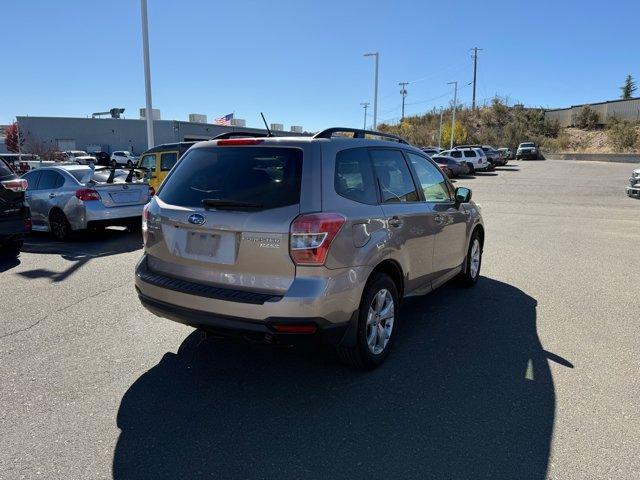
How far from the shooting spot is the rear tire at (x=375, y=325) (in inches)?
140

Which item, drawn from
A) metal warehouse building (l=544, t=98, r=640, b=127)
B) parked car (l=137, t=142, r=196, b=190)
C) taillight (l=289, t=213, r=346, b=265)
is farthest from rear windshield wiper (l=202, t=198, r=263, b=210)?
metal warehouse building (l=544, t=98, r=640, b=127)

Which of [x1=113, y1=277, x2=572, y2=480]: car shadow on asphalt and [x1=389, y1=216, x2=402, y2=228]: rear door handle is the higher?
[x1=389, y1=216, x2=402, y2=228]: rear door handle

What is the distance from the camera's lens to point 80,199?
9.06 m

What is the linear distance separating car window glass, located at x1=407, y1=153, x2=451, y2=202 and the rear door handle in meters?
0.82

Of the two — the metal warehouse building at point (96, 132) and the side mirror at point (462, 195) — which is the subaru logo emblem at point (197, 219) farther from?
the metal warehouse building at point (96, 132)

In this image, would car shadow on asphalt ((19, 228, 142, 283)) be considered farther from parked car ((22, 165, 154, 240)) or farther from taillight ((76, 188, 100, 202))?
taillight ((76, 188, 100, 202))

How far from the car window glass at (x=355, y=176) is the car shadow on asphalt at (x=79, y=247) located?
15.5ft

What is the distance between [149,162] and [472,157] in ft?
87.4

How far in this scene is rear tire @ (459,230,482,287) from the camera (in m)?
5.93

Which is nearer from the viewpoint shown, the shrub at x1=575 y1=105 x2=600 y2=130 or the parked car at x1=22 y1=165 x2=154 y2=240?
the parked car at x1=22 y1=165 x2=154 y2=240

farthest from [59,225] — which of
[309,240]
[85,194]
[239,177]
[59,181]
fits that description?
[309,240]

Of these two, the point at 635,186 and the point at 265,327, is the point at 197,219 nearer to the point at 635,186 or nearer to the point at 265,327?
the point at 265,327

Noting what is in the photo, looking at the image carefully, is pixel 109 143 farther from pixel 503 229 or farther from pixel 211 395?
pixel 211 395

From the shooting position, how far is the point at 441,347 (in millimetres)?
4254
